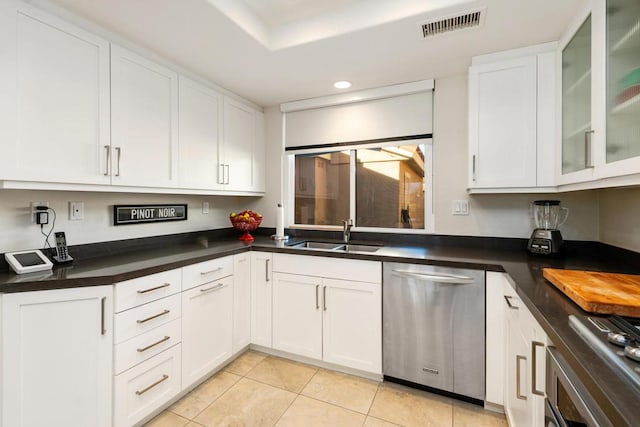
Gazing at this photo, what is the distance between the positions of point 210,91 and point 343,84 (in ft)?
3.63

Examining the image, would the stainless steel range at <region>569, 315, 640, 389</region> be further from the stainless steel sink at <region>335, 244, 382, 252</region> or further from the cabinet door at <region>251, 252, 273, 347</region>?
the cabinet door at <region>251, 252, 273, 347</region>

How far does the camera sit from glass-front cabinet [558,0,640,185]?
116cm

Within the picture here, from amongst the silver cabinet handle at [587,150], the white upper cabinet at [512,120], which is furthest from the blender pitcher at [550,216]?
the silver cabinet handle at [587,150]

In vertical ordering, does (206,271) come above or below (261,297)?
above

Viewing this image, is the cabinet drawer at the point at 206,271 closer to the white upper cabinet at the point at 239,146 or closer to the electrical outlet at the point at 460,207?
the white upper cabinet at the point at 239,146

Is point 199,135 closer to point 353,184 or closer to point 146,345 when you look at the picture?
point 353,184

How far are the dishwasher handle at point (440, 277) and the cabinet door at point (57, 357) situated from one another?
5.46 ft

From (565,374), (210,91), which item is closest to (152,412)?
(565,374)

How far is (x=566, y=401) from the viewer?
0.81 meters

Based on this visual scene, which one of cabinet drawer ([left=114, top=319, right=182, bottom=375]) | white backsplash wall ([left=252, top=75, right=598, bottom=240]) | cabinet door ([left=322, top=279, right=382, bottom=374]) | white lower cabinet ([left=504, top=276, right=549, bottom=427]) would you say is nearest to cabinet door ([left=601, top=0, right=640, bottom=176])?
white lower cabinet ([left=504, top=276, right=549, bottom=427])

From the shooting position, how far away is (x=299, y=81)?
2.49m

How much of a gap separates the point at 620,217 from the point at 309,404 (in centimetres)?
218

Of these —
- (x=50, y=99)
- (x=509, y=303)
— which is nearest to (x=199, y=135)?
(x=50, y=99)

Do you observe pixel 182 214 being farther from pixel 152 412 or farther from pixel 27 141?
pixel 152 412
